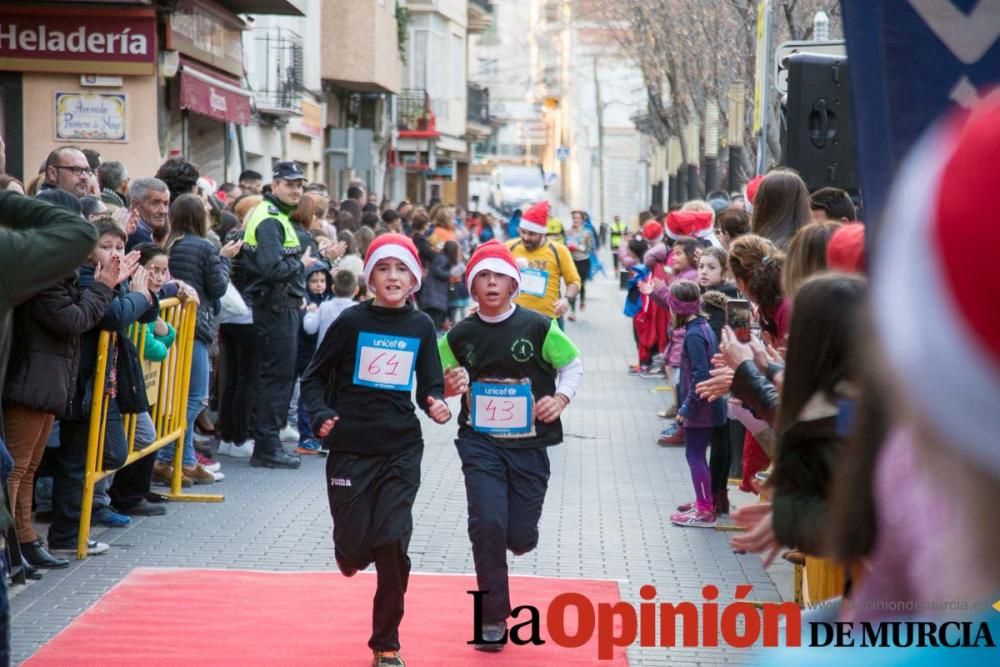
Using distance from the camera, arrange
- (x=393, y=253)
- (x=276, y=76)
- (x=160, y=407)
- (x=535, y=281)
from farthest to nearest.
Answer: (x=276, y=76), (x=535, y=281), (x=160, y=407), (x=393, y=253)

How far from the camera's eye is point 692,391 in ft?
35.0

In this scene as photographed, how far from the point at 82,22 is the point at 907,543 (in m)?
19.9

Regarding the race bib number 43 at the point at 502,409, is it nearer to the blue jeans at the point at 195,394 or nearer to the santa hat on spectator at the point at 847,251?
the santa hat on spectator at the point at 847,251

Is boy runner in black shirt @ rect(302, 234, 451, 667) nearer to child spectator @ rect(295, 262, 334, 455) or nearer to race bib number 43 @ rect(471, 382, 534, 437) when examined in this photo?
race bib number 43 @ rect(471, 382, 534, 437)

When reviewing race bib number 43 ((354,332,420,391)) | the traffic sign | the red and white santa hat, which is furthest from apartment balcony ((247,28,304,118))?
the red and white santa hat

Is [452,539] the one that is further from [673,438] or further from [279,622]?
[673,438]

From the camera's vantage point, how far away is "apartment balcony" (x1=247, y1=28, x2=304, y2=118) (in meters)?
30.6

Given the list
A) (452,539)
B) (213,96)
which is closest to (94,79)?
(213,96)

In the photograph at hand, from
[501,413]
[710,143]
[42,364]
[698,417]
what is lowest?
[698,417]

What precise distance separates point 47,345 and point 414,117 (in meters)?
46.7

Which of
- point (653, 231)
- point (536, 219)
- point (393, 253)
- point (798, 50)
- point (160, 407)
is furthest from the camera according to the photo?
point (653, 231)

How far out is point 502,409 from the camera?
Answer: 7418mm

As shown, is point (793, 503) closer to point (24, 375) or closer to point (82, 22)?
point (24, 375)

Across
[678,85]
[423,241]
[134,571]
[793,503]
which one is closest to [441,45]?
[678,85]
